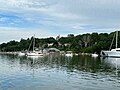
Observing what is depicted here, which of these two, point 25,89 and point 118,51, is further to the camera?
point 118,51

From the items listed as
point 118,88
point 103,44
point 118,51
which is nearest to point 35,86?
point 118,88

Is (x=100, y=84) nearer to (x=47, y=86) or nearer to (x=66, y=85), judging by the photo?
(x=66, y=85)

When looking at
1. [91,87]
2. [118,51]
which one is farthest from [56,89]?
[118,51]

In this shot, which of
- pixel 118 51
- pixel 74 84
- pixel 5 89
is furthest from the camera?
pixel 118 51

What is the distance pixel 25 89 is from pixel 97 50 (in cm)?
14777

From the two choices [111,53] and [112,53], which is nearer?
[112,53]

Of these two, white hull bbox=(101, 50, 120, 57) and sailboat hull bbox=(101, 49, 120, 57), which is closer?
sailboat hull bbox=(101, 49, 120, 57)

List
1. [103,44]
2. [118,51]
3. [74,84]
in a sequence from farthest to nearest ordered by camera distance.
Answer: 1. [103,44]
2. [118,51]
3. [74,84]

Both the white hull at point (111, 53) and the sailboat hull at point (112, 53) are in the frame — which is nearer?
the sailboat hull at point (112, 53)

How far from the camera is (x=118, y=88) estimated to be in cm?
3775

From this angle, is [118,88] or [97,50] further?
[97,50]

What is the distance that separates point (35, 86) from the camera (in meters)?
37.9

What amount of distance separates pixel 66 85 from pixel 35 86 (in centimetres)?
441

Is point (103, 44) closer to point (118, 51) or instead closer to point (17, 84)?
point (118, 51)
